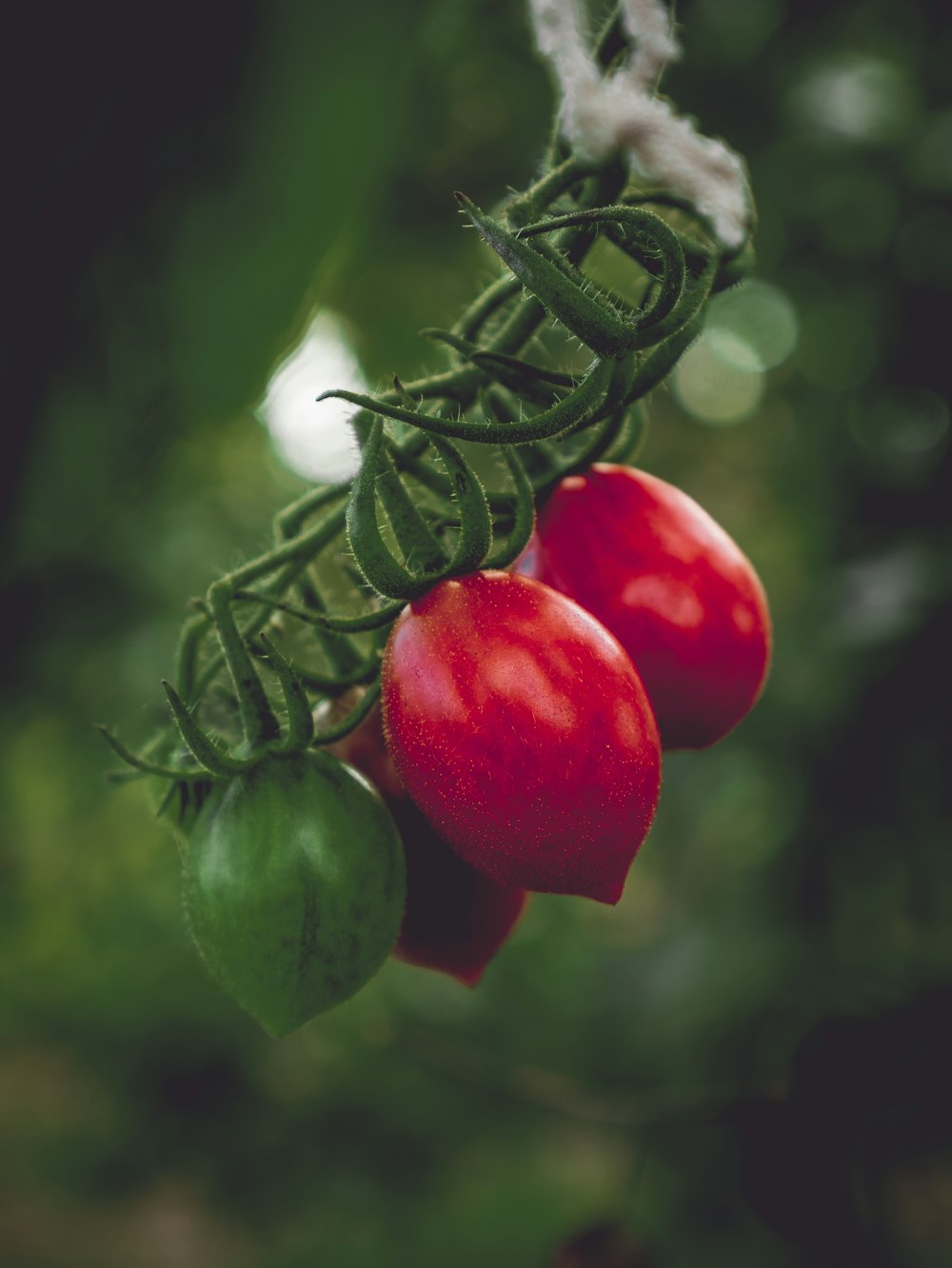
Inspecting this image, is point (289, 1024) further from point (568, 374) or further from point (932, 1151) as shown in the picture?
point (932, 1151)

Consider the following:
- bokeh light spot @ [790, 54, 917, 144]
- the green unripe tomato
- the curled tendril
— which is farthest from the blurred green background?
the green unripe tomato

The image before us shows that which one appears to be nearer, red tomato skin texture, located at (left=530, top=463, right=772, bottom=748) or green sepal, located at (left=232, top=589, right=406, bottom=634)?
green sepal, located at (left=232, top=589, right=406, bottom=634)

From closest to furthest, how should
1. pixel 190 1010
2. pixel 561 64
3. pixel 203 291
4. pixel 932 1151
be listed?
pixel 561 64 → pixel 203 291 → pixel 932 1151 → pixel 190 1010

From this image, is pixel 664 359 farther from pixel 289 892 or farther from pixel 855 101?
pixel 855 101

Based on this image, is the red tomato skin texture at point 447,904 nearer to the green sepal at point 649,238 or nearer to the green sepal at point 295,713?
the green sepal at point 295,713

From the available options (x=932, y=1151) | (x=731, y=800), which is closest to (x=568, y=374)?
(x=932, y=1151)

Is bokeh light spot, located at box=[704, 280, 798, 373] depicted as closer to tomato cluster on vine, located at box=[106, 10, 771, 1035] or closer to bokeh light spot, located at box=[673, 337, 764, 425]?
bokeh light spot, located at box=[673, 337, 764, 425]

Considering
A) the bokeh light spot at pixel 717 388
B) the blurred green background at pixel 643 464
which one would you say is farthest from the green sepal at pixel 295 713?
the bokeh light spot at pixel 717 388
